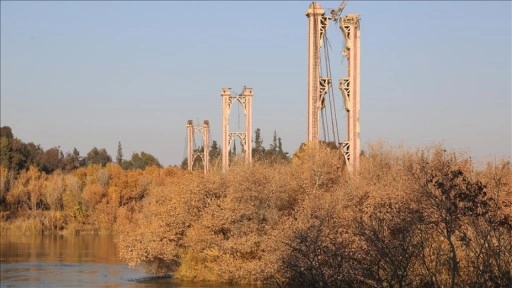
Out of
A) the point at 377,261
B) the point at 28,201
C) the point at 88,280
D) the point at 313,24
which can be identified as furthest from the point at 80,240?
the point at 377,261

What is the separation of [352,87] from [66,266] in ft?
65.6

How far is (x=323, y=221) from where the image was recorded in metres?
23.9

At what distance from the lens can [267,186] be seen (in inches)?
1480

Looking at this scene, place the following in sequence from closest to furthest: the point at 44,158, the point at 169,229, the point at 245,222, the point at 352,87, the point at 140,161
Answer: the point at 245,222 → the point at 352,87 → the point at 169,229 → the point at 44,158 → the point at 140,161

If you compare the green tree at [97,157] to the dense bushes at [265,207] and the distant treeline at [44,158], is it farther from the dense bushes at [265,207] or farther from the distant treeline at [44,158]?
the dense bushes at [265,207]

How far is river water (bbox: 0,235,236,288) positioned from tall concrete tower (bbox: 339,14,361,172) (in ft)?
29.3

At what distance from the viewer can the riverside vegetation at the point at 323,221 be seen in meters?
17.2

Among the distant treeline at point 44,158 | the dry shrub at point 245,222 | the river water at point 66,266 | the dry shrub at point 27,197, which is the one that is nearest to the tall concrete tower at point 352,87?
the dry shrub at point 245,222

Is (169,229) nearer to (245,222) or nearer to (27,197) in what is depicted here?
(245,222)

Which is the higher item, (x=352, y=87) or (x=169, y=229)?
(x=352, y=87)

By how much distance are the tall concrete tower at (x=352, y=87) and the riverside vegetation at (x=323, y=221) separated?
0.84m

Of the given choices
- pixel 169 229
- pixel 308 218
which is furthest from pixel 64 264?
pixel 308 218

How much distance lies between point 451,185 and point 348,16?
26696 mm

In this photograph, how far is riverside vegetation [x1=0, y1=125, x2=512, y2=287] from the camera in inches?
678
